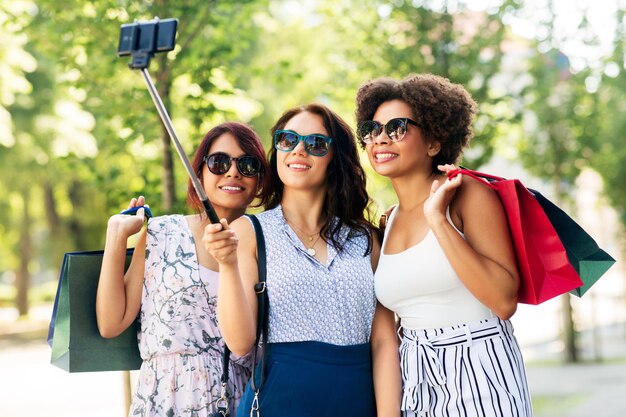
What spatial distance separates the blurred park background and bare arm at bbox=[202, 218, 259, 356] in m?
0.93

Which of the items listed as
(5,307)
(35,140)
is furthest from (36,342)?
(5,307)

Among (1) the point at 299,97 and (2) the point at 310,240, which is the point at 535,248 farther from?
(1) the point at 299,97

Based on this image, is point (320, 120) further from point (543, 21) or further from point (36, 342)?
point (36, 342)

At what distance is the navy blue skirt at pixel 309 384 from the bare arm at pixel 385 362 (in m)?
0.08

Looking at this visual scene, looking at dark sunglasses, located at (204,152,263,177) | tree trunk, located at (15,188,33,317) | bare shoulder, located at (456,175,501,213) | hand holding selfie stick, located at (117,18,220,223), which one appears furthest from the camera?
tree trunk, located at (15,188,33,317)

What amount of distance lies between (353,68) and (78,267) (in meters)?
6.34

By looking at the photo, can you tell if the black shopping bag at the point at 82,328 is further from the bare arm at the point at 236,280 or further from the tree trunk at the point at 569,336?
the tree trunk at the point at 569,336

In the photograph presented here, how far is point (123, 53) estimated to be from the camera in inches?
118

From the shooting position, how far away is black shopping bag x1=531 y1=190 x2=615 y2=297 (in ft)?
11.6

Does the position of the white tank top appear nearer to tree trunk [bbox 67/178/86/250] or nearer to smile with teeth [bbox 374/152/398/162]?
smile with teeth [bbox 374/152/398/162]

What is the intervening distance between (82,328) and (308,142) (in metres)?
1.34

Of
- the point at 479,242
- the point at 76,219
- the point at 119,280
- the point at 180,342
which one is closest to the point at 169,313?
the point at 180,342

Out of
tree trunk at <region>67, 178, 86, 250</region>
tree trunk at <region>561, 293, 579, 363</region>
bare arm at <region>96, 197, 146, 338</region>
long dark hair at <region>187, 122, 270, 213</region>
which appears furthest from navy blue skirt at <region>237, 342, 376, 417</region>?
tree trunk at <region>67, 178, 86, 250</region>

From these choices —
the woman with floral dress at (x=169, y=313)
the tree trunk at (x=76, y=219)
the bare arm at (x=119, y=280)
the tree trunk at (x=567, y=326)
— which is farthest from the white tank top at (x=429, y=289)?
the tree trunk at (x=76, y=219)
